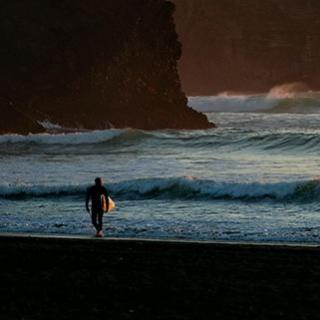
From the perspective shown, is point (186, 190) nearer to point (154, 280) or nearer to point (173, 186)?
point (173, 186)

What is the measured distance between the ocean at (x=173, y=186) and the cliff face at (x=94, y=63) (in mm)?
9773

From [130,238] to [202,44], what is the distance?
17738 cm

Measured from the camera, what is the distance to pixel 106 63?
2571 inches

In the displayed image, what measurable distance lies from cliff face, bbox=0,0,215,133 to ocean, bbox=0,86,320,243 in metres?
9.77

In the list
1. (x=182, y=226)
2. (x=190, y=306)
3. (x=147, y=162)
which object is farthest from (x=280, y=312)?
(x=147, y=162)

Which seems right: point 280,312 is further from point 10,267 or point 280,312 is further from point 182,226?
point 182,226

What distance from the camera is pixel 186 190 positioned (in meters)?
28.2

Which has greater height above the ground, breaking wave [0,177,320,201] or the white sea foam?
the white sea foam

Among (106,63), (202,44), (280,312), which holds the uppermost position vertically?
(202,44)

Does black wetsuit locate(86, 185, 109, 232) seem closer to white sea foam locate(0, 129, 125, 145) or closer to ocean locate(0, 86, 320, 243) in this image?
ocean locate(0, 86, 320, 243)

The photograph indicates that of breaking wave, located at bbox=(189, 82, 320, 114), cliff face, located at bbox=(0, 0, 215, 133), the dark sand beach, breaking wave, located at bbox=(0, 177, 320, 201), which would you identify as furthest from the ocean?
breaking wave, located at bbox=(189, 82, 320, 114)

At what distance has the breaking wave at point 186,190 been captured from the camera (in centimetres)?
2684

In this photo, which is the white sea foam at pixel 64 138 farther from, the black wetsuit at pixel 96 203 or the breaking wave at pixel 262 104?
the breaking wave at pixel 262 104

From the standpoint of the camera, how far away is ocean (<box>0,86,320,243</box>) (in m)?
21.4
